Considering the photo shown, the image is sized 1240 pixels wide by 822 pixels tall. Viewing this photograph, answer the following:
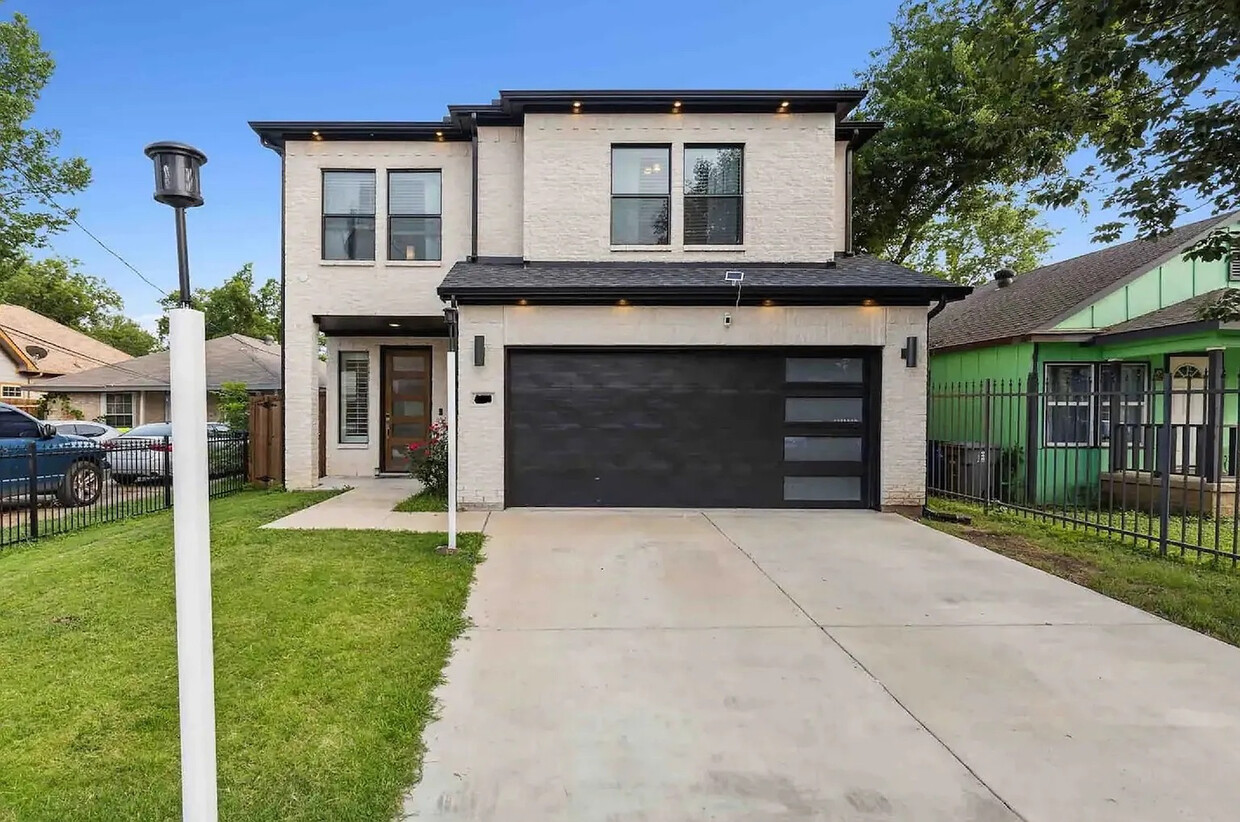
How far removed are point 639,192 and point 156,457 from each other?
9570mm

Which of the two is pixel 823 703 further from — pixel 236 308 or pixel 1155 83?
pixel 236 308

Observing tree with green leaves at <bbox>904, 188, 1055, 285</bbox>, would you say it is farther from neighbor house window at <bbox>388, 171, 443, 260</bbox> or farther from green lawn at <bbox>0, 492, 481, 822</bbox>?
green lawn at <bbox>0, 492, 481, 822</bbox>

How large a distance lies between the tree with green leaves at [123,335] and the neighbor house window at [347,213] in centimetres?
4268

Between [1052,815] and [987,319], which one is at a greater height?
[987,319]

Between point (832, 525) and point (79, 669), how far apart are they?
770cm

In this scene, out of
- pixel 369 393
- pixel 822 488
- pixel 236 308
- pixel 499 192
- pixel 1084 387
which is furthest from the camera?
pixel 236 308

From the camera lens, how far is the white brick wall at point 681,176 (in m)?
10.5

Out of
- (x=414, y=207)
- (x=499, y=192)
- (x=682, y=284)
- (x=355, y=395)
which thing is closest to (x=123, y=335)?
(x=355, y=395)

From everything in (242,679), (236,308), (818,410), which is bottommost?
(242,679)

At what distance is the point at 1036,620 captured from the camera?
4832mm

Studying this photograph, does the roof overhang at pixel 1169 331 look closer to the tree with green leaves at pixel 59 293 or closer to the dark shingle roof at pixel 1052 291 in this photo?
the dark shingle roof at pixel 1052 291

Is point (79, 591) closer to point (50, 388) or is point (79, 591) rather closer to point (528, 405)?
point (528, 405)

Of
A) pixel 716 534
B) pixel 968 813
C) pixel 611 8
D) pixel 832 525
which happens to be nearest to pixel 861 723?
pixel 968 813

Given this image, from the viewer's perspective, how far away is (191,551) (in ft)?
6.77
